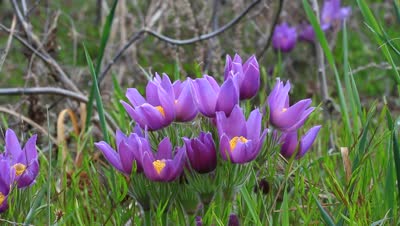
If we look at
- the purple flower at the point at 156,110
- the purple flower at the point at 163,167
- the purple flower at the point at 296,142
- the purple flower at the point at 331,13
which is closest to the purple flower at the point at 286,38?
the purple flower at the point at 331,13

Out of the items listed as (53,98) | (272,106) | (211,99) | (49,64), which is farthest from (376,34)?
(53,98)

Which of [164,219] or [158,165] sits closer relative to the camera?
[158,165]

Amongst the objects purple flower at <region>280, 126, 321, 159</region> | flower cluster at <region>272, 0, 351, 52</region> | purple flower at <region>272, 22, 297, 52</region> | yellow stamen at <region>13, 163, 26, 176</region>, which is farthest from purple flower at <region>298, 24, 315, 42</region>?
yellow stamen at <region>13, 163, 26, 176</region>

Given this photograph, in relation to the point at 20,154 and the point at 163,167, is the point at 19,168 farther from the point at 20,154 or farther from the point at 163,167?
the point at 163,167

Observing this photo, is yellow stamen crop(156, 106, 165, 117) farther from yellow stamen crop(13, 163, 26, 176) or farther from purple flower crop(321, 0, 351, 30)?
purple flower crop(321, 0, 351, 30)

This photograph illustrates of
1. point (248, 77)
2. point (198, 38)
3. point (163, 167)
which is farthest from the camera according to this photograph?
point (198, 38)

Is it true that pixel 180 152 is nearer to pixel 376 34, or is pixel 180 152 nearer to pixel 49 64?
pixel 376 34

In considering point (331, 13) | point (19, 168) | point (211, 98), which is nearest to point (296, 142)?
point (211, 98)

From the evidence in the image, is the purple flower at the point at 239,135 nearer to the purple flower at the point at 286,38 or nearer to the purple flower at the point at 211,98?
the purple flower at the point at 211,98
